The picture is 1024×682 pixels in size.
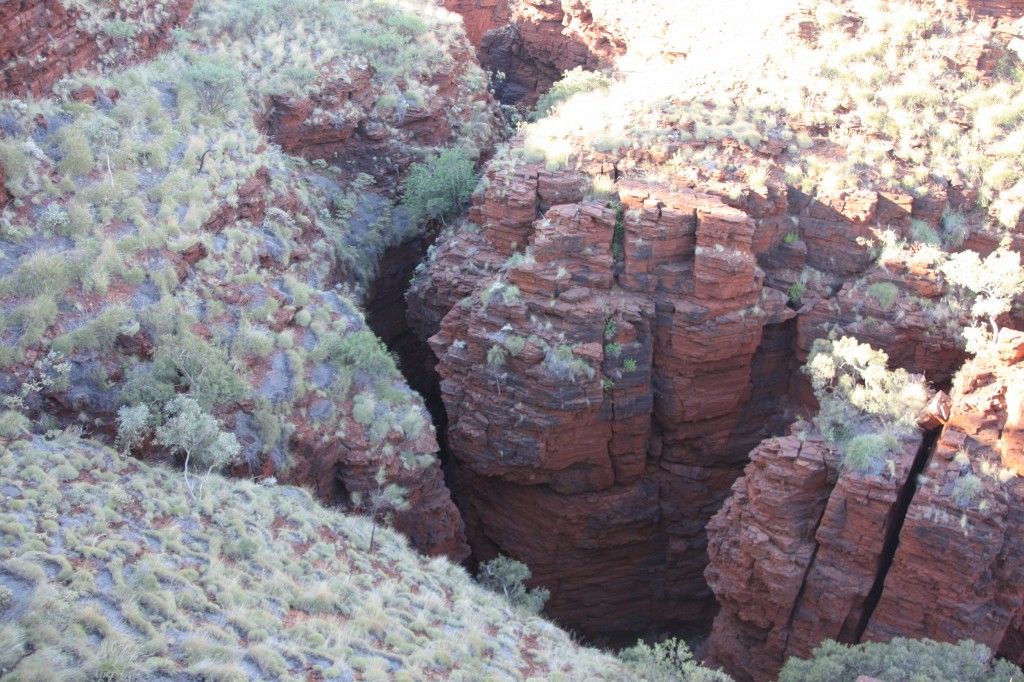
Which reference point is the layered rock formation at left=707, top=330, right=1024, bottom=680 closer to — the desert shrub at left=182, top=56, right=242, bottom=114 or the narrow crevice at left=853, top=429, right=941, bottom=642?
the narrow crevice at left=853, top=429, right=941, bottom=642

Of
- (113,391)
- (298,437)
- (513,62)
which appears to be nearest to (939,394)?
(298,437)

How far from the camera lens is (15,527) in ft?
35.3

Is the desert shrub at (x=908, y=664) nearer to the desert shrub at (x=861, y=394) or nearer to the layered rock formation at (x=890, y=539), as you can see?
the layered rock formation at (x=890, y=539)

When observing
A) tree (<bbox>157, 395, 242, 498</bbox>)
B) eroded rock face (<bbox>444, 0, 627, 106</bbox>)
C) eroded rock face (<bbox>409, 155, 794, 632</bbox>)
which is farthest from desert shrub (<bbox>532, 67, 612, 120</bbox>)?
tree (<bbox>157, 395, 242, 498</bbox>)

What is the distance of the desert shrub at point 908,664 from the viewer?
13641 mm

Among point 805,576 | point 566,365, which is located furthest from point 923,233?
point 566,365

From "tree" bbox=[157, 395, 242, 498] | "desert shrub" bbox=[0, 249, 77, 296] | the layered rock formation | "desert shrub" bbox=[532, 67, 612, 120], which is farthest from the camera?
"desert shrub" bbox=[532, 67, 612, 120]

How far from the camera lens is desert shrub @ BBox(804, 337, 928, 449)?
16906 millimetres

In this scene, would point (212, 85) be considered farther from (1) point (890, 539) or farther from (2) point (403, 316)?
(1) point (890, 539)

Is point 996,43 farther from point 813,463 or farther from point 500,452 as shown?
point 500,452

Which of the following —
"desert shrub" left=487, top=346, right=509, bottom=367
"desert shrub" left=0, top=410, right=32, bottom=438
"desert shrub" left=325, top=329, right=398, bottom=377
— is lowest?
"desert shrub" left=0, top=410, right=32, bottom=438

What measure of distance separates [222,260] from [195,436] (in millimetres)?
5004

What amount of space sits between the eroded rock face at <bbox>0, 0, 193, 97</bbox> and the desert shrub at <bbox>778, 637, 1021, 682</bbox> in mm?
20005

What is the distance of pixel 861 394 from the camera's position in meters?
17.3
